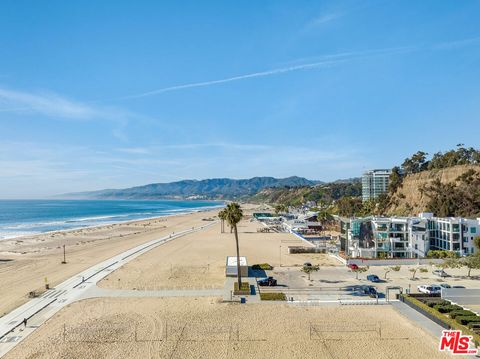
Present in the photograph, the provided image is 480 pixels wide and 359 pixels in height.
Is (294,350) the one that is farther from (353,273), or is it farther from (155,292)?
(353,273)

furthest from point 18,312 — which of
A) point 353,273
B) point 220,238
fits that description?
point 220,238

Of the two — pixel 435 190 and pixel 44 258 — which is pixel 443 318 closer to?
pixel 44 258

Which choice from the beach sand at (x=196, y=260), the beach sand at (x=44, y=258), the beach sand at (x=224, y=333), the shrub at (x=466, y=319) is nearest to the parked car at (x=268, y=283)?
the beach sand at (x=196, y=260)

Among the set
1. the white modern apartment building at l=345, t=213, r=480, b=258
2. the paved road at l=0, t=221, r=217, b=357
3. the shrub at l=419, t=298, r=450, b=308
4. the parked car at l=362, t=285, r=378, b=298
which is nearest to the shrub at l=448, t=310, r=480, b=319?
the shrub at l=419, t=298, r=450, b=308

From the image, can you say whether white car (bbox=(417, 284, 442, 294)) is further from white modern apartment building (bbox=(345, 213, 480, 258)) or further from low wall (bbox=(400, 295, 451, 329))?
white modern apartment building (bbox=(345, 213, 480, 258))

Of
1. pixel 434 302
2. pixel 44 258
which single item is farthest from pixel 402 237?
pixel 44 258

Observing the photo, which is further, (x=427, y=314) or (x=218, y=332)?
(x=427, y=314)
